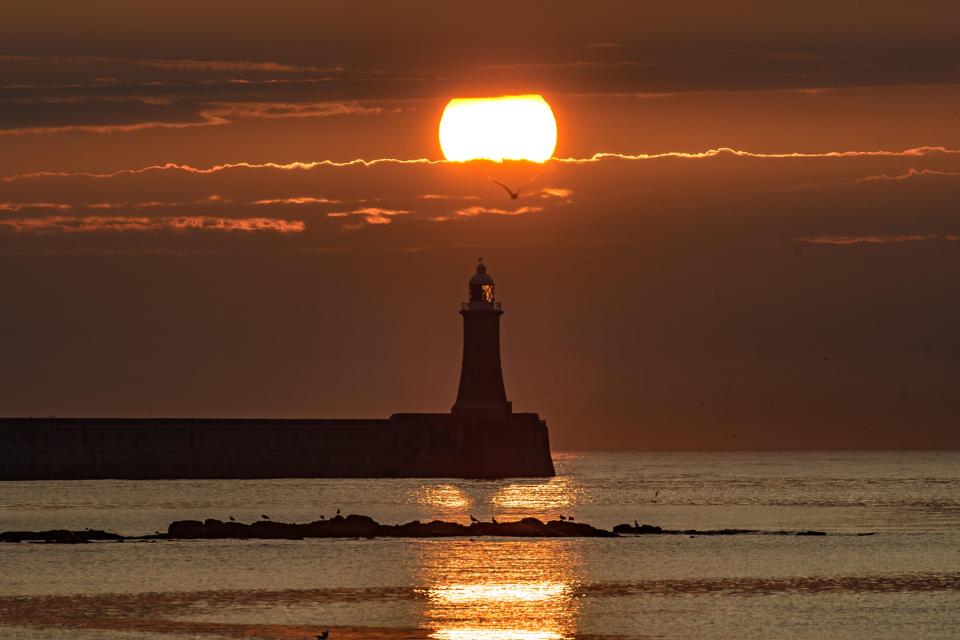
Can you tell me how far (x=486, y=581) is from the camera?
213 feet

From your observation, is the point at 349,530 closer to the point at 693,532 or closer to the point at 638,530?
the point at 638,530

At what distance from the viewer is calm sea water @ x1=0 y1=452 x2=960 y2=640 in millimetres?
54281

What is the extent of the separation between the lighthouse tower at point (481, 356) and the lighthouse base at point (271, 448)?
1.16 meters

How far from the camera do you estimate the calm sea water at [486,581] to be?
54281mm

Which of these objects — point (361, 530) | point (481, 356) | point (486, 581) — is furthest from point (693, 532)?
Answer: point (481, 356)

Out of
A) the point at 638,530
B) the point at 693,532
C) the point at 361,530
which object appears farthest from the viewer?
the point at 693,532

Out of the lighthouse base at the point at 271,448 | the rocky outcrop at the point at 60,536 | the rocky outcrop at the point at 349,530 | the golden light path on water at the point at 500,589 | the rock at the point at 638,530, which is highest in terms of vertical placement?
the lighthouse base at the point at 271,448

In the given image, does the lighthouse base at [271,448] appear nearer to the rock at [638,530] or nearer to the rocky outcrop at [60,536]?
the rock at [638,530]

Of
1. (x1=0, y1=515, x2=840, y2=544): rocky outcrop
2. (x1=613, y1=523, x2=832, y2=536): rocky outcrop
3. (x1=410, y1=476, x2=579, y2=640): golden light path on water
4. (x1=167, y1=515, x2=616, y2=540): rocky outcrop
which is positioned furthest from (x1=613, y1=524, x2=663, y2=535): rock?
(x1=410, y1=476, x2=579, y2=640): golden light path on water

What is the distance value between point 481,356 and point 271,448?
1627 centimetres

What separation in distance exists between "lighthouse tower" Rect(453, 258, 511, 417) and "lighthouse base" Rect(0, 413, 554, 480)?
1.16m

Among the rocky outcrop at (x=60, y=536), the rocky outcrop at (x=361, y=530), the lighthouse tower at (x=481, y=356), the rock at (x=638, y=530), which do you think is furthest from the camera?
the lighthouse tower at (x=481, y=356)

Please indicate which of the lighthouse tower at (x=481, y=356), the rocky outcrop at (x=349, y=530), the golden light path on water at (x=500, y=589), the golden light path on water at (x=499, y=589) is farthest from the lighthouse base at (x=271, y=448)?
the golden light path on water at (x=500, y=589)

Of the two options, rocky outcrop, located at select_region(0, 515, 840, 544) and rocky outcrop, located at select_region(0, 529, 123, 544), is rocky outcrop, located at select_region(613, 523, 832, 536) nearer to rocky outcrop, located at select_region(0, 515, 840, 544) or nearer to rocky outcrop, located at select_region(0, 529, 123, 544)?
rocky outcrop, located at select_region(0, 515, 840, 544)
